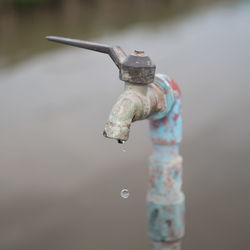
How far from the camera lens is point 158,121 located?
697mm

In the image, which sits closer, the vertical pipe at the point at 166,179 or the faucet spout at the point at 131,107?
the faucet spout at the point at 131,107

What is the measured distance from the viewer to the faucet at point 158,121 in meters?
0.58

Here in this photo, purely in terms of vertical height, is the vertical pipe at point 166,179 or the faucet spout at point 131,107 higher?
the faucet spout at point 131,107

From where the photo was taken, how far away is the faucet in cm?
58

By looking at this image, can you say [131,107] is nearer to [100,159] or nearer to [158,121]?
[158,121]

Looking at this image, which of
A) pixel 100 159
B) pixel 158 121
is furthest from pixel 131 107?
pixel 100 159

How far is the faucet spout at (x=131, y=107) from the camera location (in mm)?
529

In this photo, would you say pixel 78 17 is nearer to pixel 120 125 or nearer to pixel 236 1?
pixel 236 1

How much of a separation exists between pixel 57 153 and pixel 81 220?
0.28 m

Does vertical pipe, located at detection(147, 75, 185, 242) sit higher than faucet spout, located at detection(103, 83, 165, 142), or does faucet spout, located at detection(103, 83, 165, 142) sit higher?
faucet spout, located at detection(103, 83, 165, 142)

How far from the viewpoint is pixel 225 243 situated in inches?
44.6

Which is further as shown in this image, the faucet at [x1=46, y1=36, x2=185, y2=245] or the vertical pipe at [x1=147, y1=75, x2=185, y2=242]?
the vertical pipe at [x1=147, y1=75, x2=185, y2=242]

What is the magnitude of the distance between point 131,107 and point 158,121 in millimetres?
154

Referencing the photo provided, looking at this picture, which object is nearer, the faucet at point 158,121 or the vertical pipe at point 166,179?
the faucet at point 158,121
